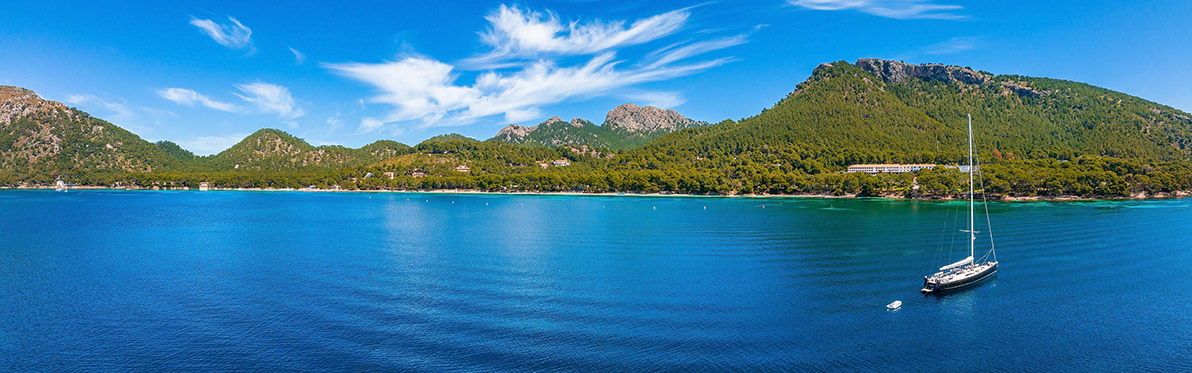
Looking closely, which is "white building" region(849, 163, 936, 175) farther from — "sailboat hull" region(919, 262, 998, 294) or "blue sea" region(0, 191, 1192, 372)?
"sailboat hull" region(919, 262, 998, 294)

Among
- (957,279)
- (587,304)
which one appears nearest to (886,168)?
(957,279)

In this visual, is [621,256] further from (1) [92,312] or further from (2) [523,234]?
(1) [92,312]

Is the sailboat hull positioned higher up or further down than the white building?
further down

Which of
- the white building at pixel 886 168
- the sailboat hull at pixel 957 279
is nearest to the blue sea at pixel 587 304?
Result: the sailboat hull at pixel 957 279

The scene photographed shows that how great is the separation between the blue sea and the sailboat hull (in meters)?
0.68

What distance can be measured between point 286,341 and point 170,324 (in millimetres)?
7425

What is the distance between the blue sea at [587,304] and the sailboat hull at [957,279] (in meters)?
0.68

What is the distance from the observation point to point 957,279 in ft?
111

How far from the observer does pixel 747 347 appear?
77.9 feet

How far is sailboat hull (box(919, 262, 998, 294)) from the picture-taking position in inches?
1304

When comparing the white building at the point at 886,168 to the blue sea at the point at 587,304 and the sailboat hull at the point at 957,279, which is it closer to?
the blue sea at the point at 587,304

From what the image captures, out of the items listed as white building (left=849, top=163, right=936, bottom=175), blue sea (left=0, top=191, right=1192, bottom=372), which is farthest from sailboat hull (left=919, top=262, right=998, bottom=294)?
white building (left=849, top=163, right=936, bottom=175)

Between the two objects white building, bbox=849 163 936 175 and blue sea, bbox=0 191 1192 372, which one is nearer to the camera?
blue sea, bbox=0 191 1192 372

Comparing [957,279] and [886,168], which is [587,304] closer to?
[957,279]
